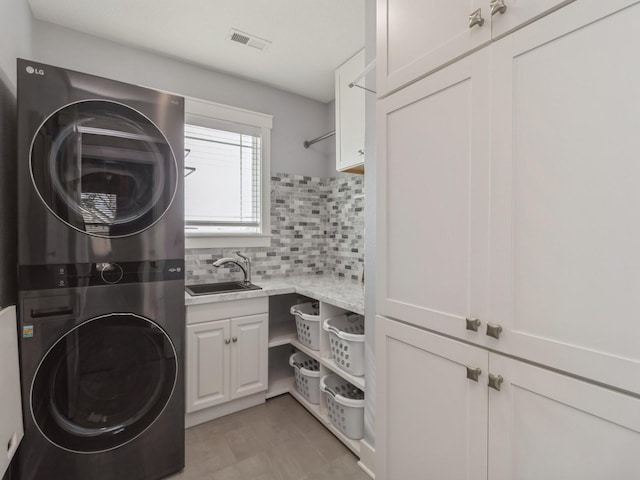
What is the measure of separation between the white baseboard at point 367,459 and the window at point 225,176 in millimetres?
1630

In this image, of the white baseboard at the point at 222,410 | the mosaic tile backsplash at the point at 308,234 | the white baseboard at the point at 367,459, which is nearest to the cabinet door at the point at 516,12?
the mosaic tile backsplash at the point at 308,234

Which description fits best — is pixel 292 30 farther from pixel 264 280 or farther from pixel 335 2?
pixel 264 280

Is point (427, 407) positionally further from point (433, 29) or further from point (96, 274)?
point (96, 274)

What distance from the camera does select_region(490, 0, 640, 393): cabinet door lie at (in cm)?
62

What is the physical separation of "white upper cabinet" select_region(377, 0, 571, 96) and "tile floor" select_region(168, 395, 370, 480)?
188 cm

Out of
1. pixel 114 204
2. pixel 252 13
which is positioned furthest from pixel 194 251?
pixel 252 13

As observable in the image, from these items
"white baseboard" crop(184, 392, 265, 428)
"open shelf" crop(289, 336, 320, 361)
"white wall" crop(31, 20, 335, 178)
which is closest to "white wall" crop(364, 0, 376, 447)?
"open shelf" crop(289, 336, 320, 361)

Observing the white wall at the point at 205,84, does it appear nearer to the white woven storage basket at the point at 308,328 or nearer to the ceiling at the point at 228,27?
the ceiling at the point at 228,27

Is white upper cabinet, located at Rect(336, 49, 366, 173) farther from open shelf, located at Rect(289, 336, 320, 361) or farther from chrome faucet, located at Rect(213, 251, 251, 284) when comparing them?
open shelf, located at Rect(289, 336, 320, 361)

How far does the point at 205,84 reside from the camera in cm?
243

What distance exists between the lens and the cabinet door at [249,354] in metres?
2.11

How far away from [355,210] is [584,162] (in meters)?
1.97

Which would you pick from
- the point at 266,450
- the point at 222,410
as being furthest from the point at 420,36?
the point at 222,410

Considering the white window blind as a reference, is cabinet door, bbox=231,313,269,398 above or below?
below
